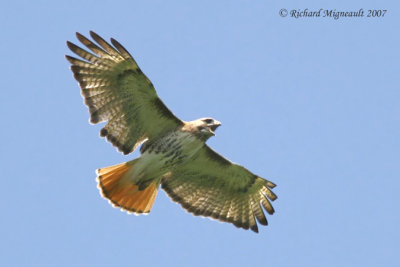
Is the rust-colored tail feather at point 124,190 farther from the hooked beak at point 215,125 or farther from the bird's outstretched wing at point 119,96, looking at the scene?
the hooked beak at point 215,125

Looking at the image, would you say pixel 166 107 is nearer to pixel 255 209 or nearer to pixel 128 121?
pixel 128 121

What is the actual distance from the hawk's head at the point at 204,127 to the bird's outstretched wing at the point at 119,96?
310mm

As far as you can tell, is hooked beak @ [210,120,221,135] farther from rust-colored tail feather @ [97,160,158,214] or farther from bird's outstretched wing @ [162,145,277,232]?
rust-colored tail feather @ [97,160,158,214]

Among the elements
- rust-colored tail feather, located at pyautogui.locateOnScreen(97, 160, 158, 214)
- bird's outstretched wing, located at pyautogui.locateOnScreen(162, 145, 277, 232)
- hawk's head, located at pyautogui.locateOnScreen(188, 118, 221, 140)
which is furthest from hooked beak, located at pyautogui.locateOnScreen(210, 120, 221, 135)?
rust-colored tail feather, located at pyautogui.locateOnScreen(97, 160, 158, 214)

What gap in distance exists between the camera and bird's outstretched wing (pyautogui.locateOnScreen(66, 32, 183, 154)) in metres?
13.6

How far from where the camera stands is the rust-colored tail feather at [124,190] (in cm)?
1433

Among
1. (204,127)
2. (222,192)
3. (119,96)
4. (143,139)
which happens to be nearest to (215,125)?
(204,127)

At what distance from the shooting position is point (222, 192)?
1570 cm

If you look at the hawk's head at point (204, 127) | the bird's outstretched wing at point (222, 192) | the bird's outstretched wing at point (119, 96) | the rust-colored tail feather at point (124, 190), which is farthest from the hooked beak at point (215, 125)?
the rust-colored tail feather at point (124, 190)

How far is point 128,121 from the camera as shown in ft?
46.7

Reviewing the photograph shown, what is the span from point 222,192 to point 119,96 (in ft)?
10.3

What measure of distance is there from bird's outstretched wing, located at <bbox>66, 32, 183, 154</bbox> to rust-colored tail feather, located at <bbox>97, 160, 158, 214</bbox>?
16.7 inches

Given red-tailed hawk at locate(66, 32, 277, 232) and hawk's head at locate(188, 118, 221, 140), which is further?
hawk's head at locate(188, 118, 221, 140)

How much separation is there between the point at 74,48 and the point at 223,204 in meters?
4.48
